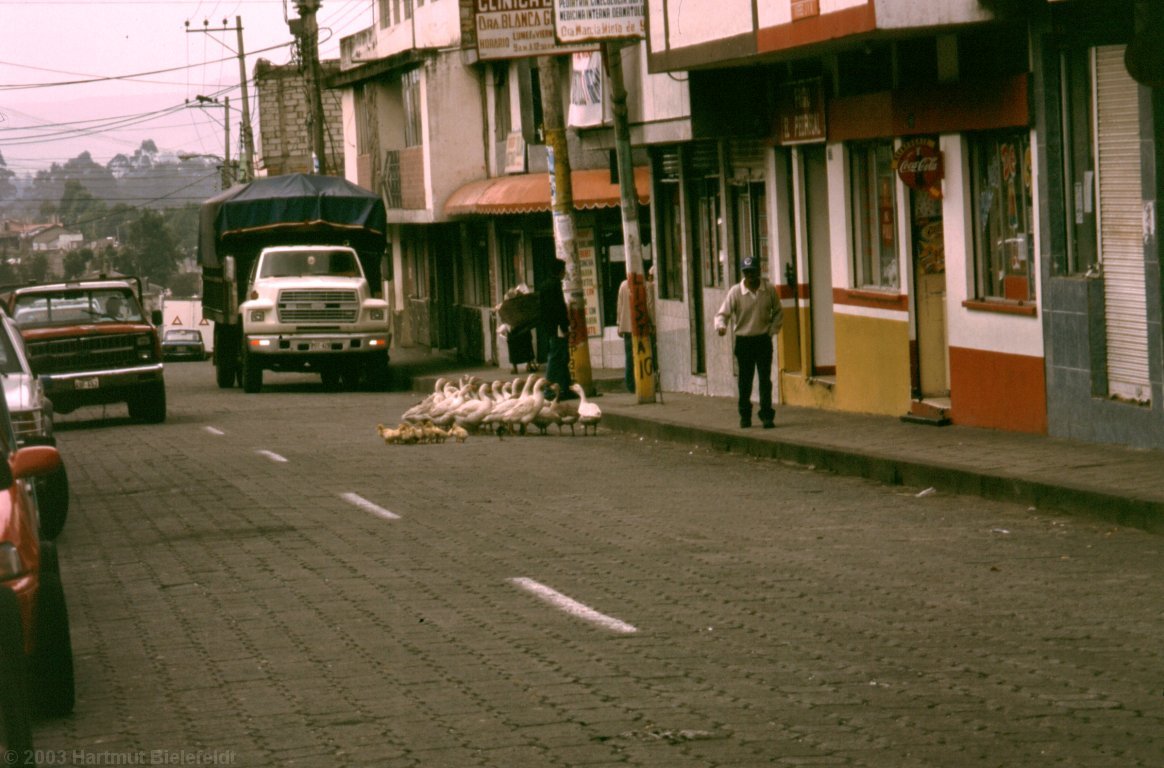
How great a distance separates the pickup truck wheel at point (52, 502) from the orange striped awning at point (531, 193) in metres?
15.8

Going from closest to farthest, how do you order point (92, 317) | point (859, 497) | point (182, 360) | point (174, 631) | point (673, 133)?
point (174, 631) < point (859, 497) < point (673, 133) < point (92, 317) < point (182, 360)

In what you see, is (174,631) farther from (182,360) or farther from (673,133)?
(182,360)

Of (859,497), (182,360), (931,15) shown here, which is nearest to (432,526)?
(859,497)

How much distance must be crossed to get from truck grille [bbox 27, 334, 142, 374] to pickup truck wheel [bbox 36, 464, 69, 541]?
12.0 meters

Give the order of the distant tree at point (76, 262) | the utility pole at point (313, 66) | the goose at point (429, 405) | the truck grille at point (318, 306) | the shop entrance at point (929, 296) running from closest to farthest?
the shop entrance at point (929, 296)
the goose at point (429, 405)
the truck grille at point (318, 306)
the utility pole at point (313, 66)
the distant tree at point (76, 262)

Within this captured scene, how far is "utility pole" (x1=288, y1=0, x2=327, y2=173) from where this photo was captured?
49.5m

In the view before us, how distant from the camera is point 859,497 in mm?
14859

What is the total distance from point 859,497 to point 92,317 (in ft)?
49.9

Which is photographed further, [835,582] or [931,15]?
[931,15]

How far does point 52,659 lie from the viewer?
7637 mm

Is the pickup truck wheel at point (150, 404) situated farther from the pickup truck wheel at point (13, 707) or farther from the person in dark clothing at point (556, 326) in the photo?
the pickup truck wheel at point (13, 707)

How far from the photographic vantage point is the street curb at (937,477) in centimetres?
1229

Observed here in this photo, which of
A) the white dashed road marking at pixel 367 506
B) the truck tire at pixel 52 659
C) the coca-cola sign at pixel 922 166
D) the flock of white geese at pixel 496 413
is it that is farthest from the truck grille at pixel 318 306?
the truck tire at pixel 52 659

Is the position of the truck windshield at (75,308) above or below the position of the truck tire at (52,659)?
above
